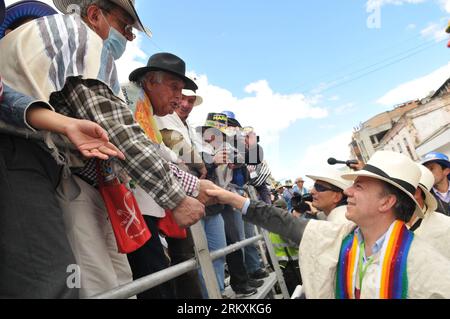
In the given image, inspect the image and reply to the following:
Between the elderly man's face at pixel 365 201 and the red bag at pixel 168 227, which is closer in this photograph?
the red bag at pixel 168 227

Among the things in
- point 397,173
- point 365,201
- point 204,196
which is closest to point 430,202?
point 397,173

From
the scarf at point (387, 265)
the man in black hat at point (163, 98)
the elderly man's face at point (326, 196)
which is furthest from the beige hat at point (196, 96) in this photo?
the scarf at point (387, 265)

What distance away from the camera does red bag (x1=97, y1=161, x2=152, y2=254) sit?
1.34 m

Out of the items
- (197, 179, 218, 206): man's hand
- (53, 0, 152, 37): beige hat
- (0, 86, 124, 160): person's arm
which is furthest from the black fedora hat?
(0, 86, 124, 160): person's arm

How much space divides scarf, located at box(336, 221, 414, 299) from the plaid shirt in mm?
1243

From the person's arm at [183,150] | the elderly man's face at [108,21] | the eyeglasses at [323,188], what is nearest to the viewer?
the elderly man's face at [108,21]

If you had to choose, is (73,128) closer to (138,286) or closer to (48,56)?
(48,56)

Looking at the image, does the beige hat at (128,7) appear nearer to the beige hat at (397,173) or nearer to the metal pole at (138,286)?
the metal pole at (138,286)

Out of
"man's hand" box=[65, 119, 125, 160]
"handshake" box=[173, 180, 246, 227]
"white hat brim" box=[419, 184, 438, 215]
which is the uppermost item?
"man's hand" box=[65, 119, 125, 160]

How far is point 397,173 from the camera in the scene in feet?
7.26

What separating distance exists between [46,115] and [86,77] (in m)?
0.26

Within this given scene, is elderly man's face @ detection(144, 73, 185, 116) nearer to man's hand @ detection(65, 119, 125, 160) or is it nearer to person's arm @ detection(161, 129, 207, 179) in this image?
person's arm @ detection(161, 129, 207, 179)

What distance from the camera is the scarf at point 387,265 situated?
177 centimetres

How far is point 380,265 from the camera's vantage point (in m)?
1.86
